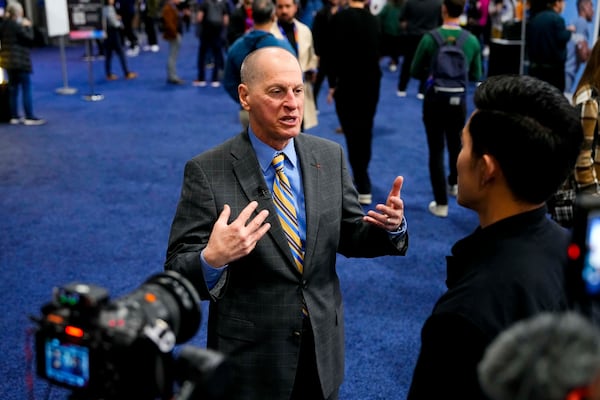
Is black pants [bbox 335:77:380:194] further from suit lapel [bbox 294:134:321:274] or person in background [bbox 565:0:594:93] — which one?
person in background [bbox 565:0:594:93]

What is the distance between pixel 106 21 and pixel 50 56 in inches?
226

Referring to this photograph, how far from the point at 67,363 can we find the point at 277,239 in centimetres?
105

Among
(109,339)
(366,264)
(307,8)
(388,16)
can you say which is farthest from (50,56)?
Answer: (109,339)

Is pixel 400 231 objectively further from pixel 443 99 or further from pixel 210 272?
pixel 443 99

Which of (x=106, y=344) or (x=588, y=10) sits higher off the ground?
(x=588, y=10)

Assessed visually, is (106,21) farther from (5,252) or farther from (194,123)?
(5,252)

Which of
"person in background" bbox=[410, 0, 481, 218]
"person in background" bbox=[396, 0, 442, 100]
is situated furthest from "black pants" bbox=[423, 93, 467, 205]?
"person in background" bbox=[396, 0, 442, 100]

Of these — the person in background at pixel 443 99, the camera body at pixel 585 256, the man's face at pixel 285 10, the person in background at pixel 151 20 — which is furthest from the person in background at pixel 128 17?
the camera body at pixel 585 256

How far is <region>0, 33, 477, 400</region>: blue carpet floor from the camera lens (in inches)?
164

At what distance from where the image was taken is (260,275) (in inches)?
91.8

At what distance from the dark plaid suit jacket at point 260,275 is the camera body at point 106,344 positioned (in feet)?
2.81

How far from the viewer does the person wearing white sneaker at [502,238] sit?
1.49 meters

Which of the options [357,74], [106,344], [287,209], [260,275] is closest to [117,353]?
[106,344]

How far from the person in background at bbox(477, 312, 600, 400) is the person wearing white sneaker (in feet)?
1.60
